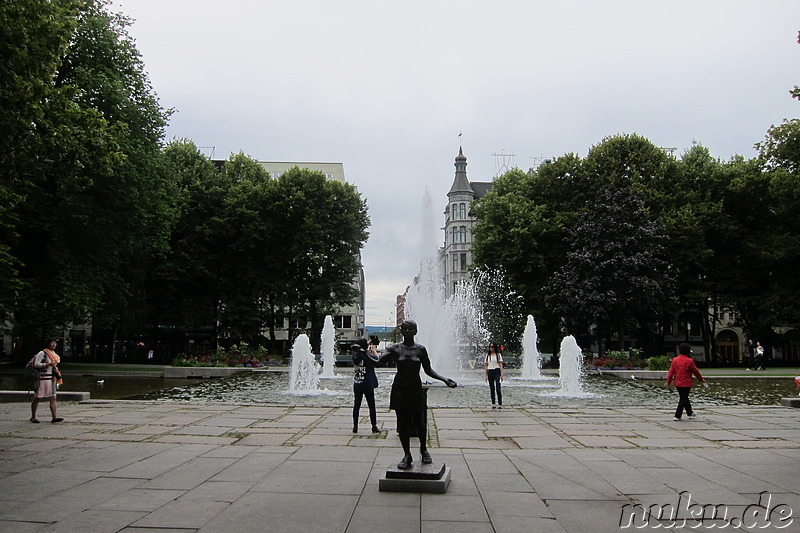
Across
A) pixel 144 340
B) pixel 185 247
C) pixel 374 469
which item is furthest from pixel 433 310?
pixel 144 340

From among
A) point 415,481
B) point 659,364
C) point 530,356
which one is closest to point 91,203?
point 530,356

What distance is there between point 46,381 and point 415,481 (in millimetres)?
9504

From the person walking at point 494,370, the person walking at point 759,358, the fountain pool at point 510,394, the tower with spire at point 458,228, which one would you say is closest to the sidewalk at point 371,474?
the person walking at point 494,370

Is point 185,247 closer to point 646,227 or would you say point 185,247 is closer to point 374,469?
point 646,227

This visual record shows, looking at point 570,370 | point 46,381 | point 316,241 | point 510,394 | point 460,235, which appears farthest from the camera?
point 460,235

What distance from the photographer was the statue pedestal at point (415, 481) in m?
6.88

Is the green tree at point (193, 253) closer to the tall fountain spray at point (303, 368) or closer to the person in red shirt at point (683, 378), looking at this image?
the tall fountain spray at point (303, 368)

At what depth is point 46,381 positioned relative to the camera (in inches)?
499

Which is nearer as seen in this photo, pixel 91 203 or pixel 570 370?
pixel 570 370

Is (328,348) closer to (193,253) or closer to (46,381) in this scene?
(193,253)

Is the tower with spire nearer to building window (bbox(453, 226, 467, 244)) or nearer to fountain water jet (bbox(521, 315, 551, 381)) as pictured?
building window (bbox(453, 226, 467, 244))

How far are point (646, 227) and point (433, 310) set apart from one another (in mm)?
17779

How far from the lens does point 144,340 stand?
190 feet

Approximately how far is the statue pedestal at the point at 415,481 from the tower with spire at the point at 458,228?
72.6 m
